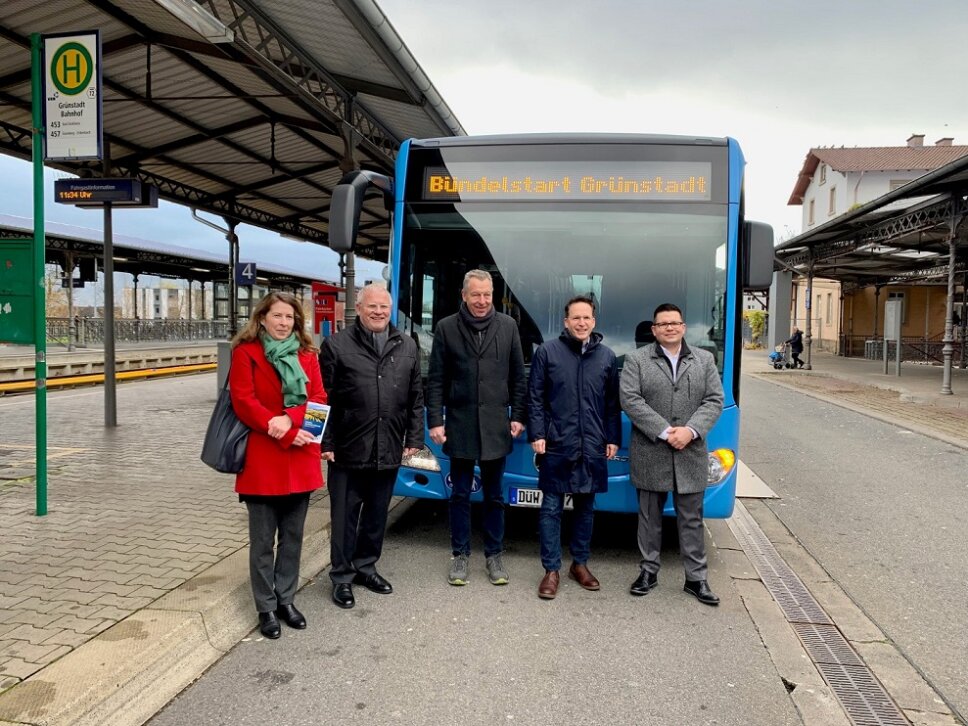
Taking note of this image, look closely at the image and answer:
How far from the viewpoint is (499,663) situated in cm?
358

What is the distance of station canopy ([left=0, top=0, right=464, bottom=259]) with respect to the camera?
7734mm

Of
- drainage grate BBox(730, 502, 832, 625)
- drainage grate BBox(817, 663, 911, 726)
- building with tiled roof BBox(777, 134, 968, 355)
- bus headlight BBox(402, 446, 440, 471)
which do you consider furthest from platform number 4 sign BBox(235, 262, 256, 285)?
building with tiled roof BBox(777, 134, 968, 355)

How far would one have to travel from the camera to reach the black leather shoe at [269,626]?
3.84 metres

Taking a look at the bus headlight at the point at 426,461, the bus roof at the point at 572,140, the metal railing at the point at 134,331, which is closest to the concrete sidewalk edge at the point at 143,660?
the bus headlight at the point at 426,461

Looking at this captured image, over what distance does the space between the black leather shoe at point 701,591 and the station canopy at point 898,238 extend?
504 inches

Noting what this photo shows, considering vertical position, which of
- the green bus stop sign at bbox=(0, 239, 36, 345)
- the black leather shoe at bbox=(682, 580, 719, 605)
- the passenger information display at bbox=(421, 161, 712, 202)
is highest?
the passenger information display at bbox=(421, 161, 712, 202)

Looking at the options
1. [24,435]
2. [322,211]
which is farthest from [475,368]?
[322,211]

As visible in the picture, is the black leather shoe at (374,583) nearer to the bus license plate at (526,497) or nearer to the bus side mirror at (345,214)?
the bus license plate at (526,497)

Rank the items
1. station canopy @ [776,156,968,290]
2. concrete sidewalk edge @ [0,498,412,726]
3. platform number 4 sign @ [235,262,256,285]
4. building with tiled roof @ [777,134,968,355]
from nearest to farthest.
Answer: concrete sidewalk edge @ [0,498,412,726]
station canopy @ [776,156,968,290]
platform number 4 sign @ [235,262,256,285]
building with tiled roof @ [777,134,968,355]

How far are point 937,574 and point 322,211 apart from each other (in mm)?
15380

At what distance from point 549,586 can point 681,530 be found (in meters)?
0.86

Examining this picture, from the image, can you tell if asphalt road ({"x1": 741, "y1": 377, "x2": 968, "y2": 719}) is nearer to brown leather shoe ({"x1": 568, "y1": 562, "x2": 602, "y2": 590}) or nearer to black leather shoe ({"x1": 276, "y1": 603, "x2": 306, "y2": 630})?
brown leather shoe ({"x1": 568, "y1": 562, "x2": 602, "y2": 590})

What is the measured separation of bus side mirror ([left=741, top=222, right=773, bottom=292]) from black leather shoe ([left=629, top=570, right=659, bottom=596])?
1956mm

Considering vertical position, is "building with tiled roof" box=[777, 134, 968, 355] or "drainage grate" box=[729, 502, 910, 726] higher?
"building with tiled roof" box=[777, 134, 968, 355]
